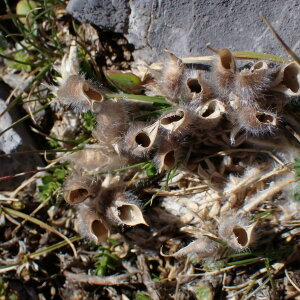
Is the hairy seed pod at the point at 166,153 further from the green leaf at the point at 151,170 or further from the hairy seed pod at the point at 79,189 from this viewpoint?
the hairy seed pod at the point at 79,189

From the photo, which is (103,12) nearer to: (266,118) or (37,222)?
(266,118)

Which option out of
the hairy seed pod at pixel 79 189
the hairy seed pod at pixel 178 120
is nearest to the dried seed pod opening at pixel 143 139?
the hairy seed pod at pixel 178 120

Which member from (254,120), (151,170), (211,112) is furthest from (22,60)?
(254,120)

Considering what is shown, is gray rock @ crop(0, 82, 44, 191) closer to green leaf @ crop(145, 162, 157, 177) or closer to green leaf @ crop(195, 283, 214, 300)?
green leaf @ crop(145, 162, 157, 177)

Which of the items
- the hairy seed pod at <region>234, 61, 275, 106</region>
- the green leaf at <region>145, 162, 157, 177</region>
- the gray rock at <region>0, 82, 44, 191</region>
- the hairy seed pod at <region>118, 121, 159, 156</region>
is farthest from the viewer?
the gray rock at <region>0, 82, 44, 191</region>

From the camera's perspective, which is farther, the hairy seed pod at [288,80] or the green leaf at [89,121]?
the green leaf at [89,121]

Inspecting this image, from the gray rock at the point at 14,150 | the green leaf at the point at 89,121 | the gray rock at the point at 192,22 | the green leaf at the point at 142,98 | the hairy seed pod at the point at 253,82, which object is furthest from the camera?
the gray rock at the point at 14,150

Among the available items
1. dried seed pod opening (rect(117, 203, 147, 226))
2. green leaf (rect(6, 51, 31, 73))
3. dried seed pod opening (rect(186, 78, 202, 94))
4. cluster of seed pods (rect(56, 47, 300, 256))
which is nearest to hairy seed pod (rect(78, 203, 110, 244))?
cluster of seed pods (rect(56, 47, 300, 256))
